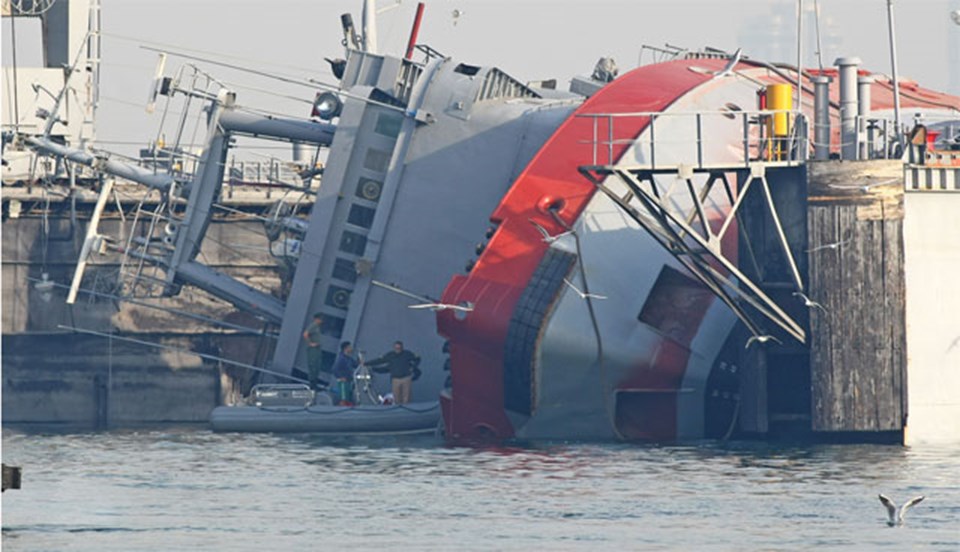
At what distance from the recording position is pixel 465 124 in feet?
166

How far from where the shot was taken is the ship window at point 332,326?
53.0 metres

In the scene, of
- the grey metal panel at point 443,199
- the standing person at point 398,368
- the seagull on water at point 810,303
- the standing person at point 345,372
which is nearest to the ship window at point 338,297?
the grey metal panel at point 443,199

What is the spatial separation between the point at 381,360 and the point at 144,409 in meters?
14.6

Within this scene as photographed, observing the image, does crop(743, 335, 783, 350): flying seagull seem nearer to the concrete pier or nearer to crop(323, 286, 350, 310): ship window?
the concrete pier

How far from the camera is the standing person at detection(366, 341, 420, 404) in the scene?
51188 mm

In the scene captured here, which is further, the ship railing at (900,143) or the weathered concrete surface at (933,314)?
the ship railing at (900,143)

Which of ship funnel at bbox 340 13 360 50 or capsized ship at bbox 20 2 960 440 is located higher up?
ship funnel at bbox 340 13 360 50

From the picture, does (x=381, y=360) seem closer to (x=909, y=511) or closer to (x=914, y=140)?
(x=914, y=140)

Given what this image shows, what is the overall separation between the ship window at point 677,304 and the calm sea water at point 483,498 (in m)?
2.85

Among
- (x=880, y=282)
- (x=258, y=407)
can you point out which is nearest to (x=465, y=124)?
(x=258, y=407)

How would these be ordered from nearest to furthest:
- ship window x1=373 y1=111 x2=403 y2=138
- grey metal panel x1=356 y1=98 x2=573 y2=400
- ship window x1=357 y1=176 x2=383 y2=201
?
1. grey metal panel x1=356 y1=98 x2=573 y2=400
2. ship window x1=373 y1=111 x2=403 y2=138
3. ship window x1=357 y1=176 x2=383 y2=201

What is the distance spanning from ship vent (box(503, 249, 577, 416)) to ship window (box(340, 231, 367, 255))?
314 inches

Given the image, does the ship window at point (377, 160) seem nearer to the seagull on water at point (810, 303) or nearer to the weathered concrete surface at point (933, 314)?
the seagull on water at point (810, 303)

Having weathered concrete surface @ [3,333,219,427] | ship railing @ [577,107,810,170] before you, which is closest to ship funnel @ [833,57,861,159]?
ship railing @ [577,107,810,170]
